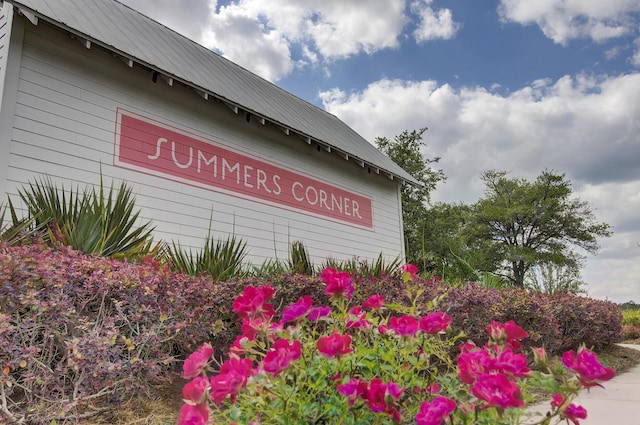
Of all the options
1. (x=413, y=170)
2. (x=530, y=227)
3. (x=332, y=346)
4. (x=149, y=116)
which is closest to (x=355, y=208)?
(x=149, y=116)

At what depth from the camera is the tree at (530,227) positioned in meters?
27.3

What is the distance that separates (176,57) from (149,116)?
1.45 meters

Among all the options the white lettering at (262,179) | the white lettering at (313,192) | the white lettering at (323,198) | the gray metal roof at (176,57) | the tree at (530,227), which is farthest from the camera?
the tree at (530,227)

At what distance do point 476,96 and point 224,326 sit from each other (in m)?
10.7

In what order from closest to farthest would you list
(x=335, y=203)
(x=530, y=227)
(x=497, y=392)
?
(x=497, y=392) → (x=335, y=203) → (x=530, y=227)

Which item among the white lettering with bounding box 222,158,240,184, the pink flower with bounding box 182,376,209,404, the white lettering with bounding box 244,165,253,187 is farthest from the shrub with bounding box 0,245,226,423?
the white lettering with bounding box 244,165,253,187

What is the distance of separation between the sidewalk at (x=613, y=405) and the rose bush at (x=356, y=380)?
153 centimetres

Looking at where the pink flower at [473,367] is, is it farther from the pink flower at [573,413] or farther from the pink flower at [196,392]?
the pink flower at [196,392]

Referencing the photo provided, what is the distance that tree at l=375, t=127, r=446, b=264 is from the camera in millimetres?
19734

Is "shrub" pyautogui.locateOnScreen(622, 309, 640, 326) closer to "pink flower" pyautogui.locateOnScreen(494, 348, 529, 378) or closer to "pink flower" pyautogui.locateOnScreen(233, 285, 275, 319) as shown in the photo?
"pink flower" pyautogui.locateOnScreen(494, 348, 529, 378)

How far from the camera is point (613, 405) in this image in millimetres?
3316

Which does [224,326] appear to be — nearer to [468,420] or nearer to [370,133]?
[468,420]

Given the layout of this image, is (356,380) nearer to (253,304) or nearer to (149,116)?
(253,304)

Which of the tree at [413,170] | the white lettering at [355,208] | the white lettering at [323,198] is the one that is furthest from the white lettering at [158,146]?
the tree at [413,170]
